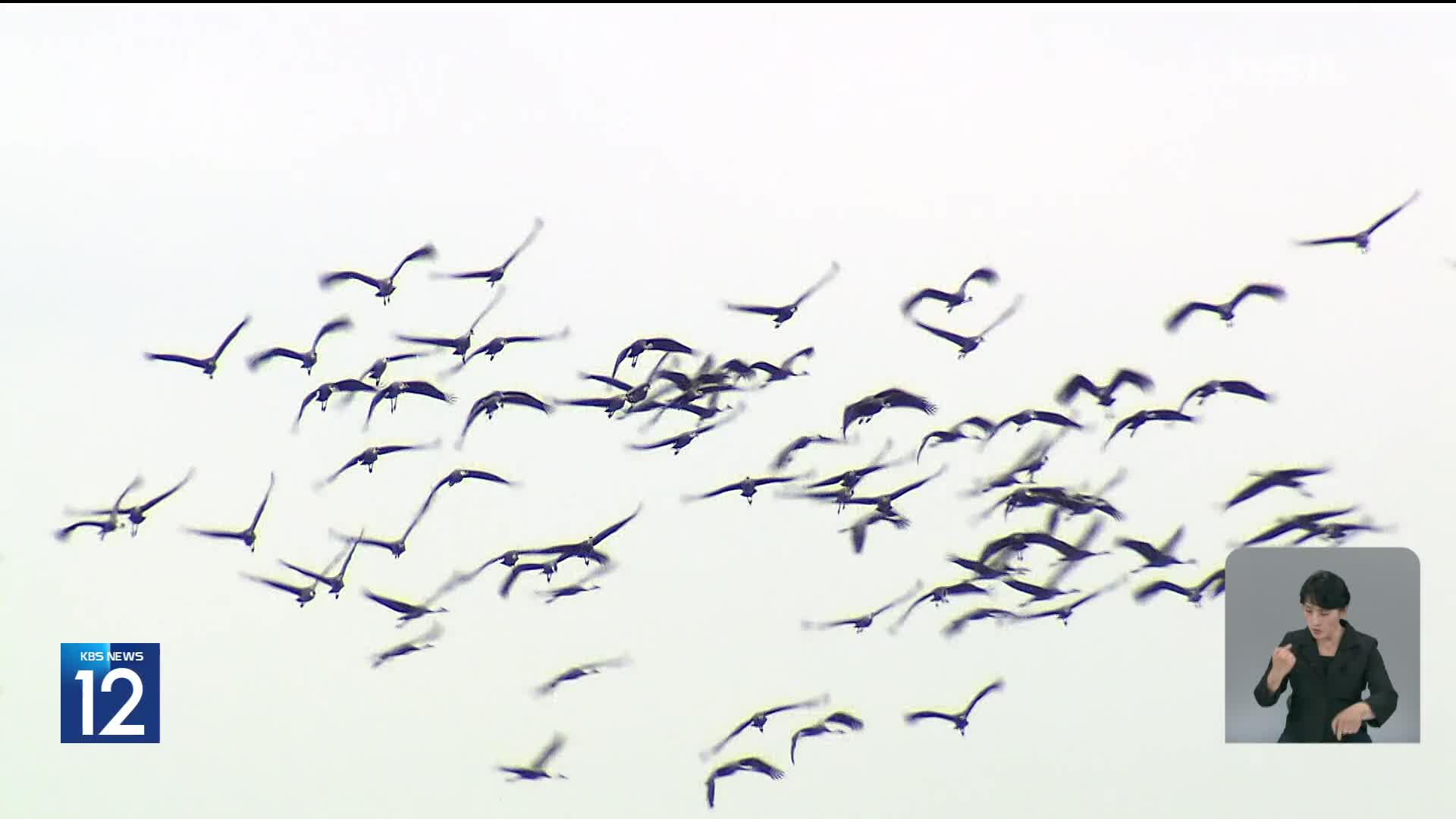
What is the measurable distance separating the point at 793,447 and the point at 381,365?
1143 millimetres

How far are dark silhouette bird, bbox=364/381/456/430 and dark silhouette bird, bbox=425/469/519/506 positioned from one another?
0.20 m

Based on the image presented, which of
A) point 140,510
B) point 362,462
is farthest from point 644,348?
point 140,510

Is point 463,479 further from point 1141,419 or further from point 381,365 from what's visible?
point 1141,419

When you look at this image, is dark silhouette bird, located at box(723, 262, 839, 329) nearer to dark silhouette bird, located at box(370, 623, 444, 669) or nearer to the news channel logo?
dark silhouette bird, located at box(370, 623, 444, 669)

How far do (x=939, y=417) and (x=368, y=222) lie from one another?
1.63m

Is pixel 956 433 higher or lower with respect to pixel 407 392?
lower

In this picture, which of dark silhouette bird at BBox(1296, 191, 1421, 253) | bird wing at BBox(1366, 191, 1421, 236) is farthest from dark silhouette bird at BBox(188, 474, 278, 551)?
bird wing at BBox(1366, 191, 1421, 236)

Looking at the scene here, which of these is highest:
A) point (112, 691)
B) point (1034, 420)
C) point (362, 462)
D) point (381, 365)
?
point (381, 365)

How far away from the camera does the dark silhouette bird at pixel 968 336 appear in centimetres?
329

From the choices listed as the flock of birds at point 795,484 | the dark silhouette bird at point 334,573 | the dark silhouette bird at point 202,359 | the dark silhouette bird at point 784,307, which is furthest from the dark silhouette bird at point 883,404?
the dark silhouette bird at point 202,359

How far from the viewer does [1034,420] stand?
3281 mm

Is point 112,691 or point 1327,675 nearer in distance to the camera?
point 1327,675

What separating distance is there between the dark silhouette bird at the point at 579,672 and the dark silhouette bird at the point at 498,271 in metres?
1.06

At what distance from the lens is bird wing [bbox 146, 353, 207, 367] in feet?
10.8
